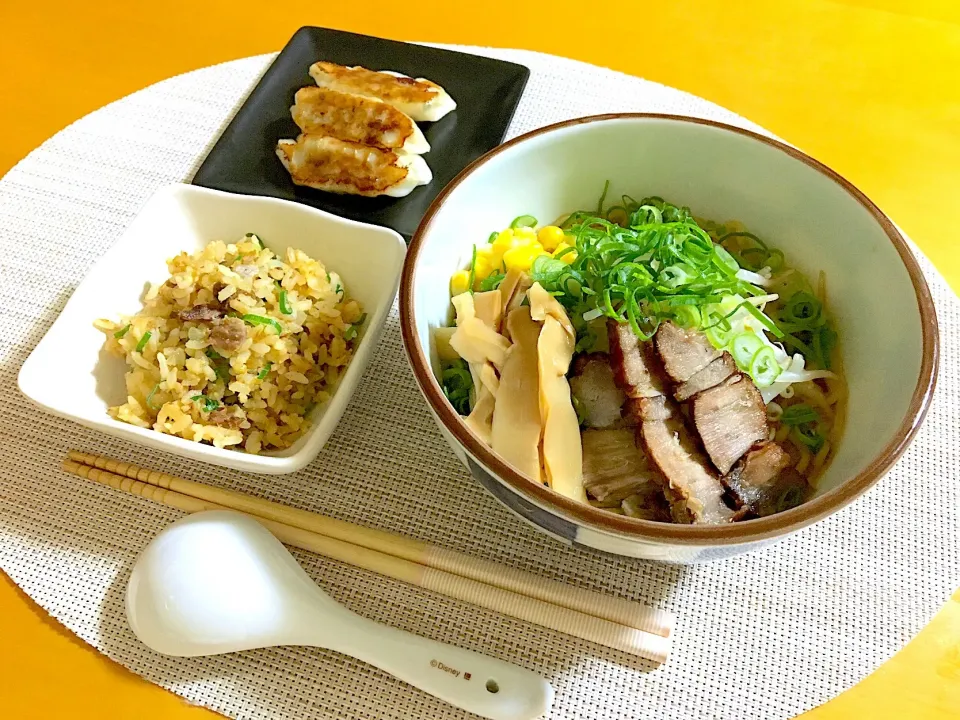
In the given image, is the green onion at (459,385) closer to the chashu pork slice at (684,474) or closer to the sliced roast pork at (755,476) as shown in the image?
the chashu pork slice at (684,474)

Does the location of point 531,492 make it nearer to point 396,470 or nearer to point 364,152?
point 396,470

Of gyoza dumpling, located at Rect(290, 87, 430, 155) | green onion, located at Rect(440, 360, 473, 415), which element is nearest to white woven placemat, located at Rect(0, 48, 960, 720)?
green onion, located at Rect(440, 360, 473, 415)

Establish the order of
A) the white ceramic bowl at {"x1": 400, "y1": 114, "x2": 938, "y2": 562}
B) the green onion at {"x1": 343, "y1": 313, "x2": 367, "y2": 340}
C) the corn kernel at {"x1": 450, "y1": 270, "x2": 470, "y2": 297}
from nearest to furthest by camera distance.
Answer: the white ceramic bowl at {"x1": 400, "y1": 114, "x2": 938, "y2": 562}
the corn kernel at {"x1": 450, "y1": 270, "x2": 470, "y2": 297}
the green onion at {"x1": 343, "y1": 313, "x2": 367, "y2": 340}

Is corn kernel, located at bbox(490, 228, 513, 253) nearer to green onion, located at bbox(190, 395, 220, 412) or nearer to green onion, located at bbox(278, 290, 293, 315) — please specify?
green onion, located at bbox(278, 290, 293, 315)

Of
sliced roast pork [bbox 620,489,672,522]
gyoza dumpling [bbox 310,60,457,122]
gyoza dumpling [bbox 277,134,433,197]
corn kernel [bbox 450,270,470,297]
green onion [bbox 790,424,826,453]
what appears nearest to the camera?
sliced roast pork [bbox 620,489,672,522]

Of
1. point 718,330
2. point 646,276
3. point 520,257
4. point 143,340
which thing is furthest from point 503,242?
point 143,340

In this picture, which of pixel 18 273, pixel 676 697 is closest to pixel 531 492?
pixel 676 697
